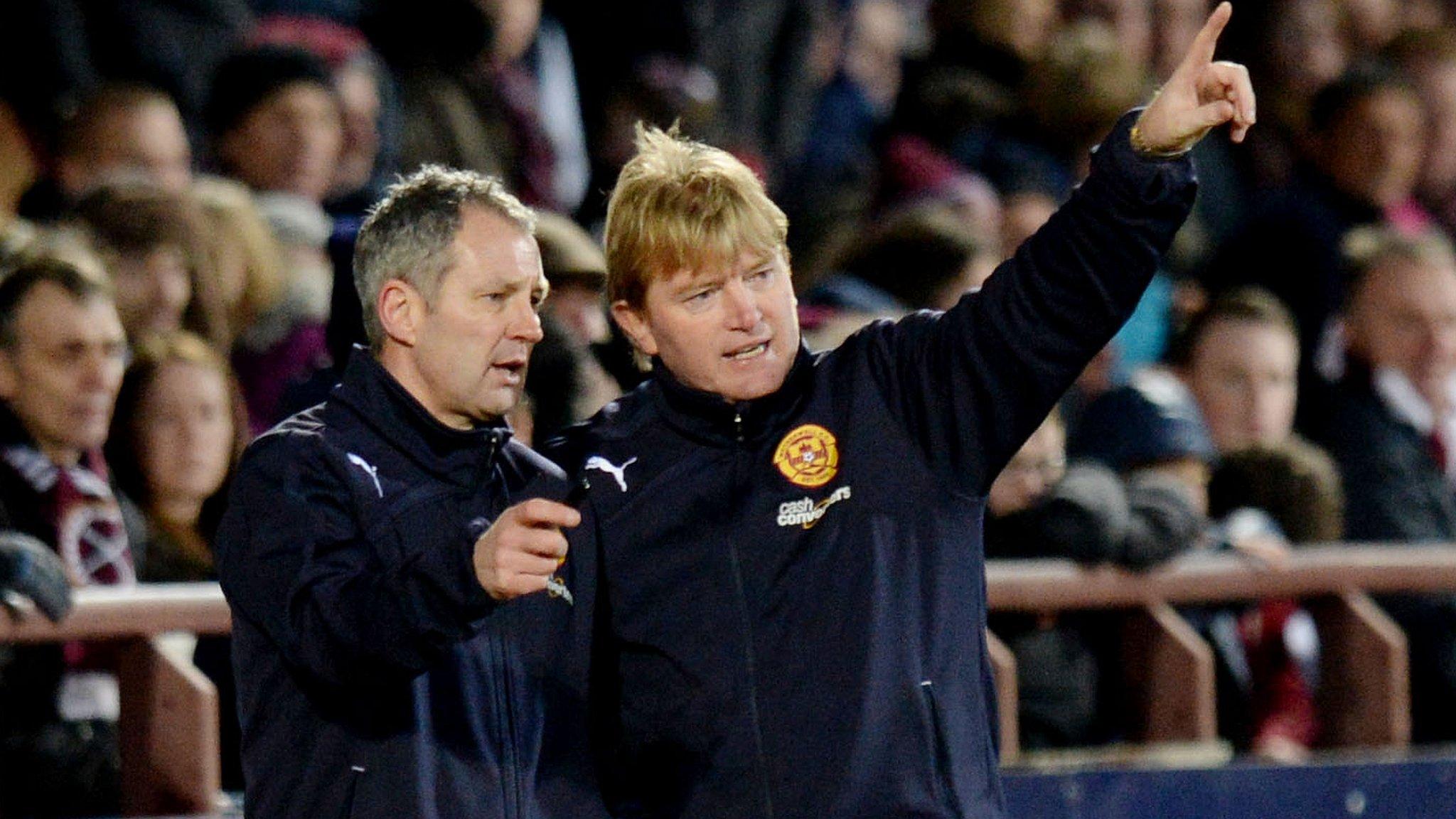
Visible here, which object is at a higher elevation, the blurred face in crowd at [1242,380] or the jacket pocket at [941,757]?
the blurred face in crowd at [1242,380]

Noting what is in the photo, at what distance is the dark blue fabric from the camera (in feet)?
10.1

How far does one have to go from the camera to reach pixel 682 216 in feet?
11.2

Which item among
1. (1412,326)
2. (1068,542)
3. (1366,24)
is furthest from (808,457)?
(1366,24)

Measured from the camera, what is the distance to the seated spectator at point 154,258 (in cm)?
530

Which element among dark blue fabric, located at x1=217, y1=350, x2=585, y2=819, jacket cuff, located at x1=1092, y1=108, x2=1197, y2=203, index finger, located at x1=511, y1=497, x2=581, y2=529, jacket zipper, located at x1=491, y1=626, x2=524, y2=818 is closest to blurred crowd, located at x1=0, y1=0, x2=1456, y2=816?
dark blue fabric, located at x1=217, y1=350, x2=585, y2=819

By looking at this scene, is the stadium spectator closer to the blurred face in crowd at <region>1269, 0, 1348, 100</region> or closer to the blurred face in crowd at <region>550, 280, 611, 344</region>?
the blurred face in crowd at <region>550, 280, 611, 344</region>

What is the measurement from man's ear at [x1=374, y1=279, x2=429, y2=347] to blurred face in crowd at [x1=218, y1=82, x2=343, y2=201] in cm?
323

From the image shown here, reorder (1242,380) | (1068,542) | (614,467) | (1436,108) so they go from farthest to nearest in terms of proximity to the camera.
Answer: (1436,108), (1242,380), (1068,542), (614,467)

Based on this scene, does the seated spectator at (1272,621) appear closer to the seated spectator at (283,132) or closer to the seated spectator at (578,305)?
the seated spectator at (578,305)

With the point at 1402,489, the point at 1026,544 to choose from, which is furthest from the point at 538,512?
the point at 1402,489

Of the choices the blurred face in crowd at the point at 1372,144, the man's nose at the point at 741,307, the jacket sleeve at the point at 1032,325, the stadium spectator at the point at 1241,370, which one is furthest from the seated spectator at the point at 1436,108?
the man's nose at the point at 741,307

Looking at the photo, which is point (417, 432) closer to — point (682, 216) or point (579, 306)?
point (682, 216)

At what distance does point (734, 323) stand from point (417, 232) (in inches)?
17.9

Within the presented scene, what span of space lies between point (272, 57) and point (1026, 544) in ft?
8.45
